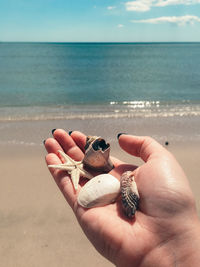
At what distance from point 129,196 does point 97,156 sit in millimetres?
938

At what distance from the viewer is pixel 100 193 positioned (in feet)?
10.4

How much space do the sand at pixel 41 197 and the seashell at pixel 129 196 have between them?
1924 mm

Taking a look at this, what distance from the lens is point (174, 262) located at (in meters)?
2.67

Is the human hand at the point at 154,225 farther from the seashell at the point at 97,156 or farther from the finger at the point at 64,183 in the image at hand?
the seashell at the point at 97,156

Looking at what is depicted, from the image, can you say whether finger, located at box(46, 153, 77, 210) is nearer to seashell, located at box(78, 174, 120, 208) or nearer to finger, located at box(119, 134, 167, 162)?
seashell, located at box(78, 174, 120, 208)

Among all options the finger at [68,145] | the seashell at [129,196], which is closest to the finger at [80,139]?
the finger at [68,145]

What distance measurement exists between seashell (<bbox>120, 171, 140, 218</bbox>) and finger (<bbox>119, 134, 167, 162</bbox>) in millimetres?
507

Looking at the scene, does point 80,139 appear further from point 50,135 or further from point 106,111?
point 106,111

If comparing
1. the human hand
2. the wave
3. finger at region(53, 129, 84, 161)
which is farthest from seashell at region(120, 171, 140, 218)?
the wave

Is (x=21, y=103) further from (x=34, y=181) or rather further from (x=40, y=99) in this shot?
(x=34, y=181)

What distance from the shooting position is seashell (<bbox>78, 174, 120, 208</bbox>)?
10.3 ft

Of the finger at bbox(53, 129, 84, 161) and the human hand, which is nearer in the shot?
the human hand

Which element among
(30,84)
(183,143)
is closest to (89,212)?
(183,143)

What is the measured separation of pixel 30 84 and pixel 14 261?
18652 millimetres
